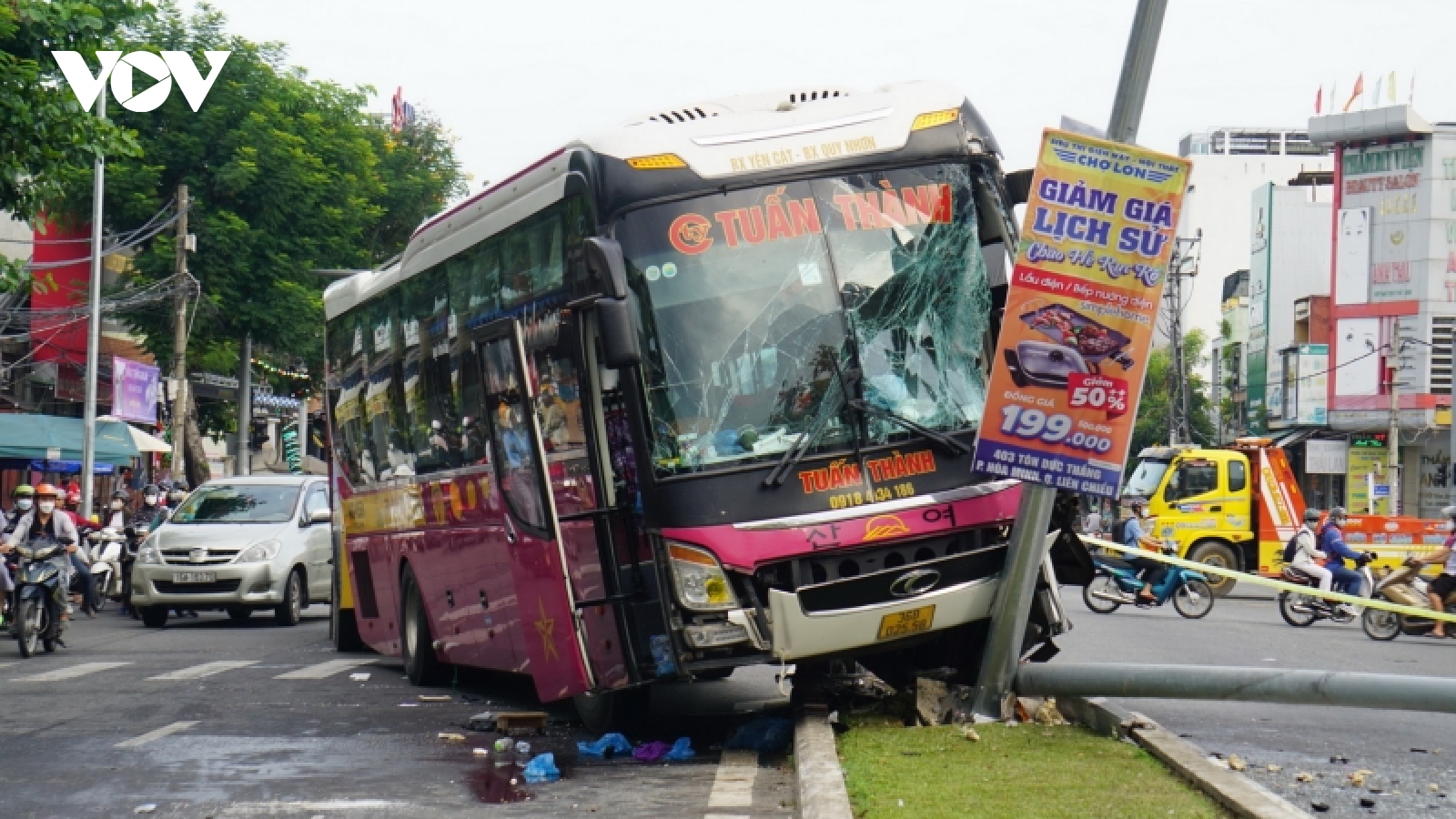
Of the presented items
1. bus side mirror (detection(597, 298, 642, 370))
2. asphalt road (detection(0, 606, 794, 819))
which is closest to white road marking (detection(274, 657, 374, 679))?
asphalt road (detection(0, 606, 794, 819))

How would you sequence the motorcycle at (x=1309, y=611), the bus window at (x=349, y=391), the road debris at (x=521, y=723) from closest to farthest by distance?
the road debris at (x=521, y=723) → the bus window at (x=349, y=391) → the motorcycle at (x=1309, y=611)

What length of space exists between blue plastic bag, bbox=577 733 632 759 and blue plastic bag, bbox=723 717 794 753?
556 mm

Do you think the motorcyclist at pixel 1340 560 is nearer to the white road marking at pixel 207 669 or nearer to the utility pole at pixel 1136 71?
the white road marking at pixel 207 669

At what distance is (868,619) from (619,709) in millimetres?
2081

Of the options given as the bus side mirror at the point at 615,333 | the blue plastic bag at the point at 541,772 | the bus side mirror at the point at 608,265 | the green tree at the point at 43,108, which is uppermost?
the green tree at the point at 43,108

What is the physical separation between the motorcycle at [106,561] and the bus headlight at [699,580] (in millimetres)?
18155

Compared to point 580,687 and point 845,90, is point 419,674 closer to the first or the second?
point 580,687

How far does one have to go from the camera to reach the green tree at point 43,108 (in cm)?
1566

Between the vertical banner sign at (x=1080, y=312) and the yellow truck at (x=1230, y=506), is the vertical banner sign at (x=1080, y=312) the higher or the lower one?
the higher one

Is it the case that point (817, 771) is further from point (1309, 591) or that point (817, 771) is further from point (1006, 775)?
point (1309, 591)

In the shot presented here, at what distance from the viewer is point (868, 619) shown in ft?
31.0

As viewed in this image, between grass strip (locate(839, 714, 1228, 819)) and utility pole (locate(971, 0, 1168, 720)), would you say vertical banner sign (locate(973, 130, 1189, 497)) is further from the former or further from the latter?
grass strip (locate(839, 714, 1228, 819))

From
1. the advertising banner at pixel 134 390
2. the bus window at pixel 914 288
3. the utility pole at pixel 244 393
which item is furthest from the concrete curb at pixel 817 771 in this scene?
the utility pole at pixel 244 393

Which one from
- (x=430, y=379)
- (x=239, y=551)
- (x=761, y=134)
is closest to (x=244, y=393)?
(x=239, y=551)
